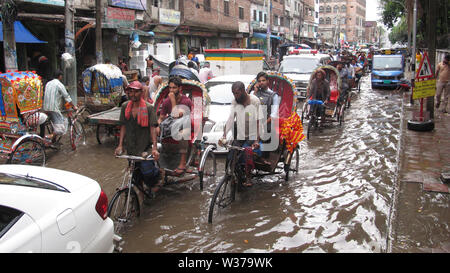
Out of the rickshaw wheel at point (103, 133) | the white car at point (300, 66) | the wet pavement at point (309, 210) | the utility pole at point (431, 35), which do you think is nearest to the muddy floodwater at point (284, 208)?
the wet pavement at point (309, 210)

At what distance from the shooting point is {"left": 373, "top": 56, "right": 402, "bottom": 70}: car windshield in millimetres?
21891

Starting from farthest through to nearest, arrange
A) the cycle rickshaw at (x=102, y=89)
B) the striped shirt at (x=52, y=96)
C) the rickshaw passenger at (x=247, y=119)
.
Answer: the cycle rickshaw at (x=102, y=89), the striped shirt at (x=52, y=96), the rickshaw passenger at (x=247, y=119)

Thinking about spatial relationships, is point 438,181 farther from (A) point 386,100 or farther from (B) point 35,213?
(A) point 386,100

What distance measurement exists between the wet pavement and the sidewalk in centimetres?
1

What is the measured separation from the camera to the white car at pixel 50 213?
2.90 meters

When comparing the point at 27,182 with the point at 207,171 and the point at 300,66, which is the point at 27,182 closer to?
the point at 207,171

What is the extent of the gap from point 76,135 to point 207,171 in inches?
146

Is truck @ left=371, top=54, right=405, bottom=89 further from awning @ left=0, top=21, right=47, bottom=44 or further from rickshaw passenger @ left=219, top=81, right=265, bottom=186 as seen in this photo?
rickshaw passenger @ left=219, top=81, right=265, bottom=186

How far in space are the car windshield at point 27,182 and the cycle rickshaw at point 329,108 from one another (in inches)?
311

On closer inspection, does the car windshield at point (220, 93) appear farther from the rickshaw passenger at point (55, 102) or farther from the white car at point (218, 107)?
the rickshaw passenger at point (55, 102)

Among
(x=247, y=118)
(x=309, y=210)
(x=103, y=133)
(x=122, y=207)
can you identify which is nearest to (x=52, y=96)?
(x=103, y=133)

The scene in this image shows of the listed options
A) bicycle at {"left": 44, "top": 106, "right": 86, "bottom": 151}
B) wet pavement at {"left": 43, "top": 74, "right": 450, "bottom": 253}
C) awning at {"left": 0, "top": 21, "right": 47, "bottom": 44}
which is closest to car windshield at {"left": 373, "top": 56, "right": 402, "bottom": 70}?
wet pavement at {"left": 43, "top": 74, "right": 450, "bottom": 253}

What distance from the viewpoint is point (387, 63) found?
72.6 feet

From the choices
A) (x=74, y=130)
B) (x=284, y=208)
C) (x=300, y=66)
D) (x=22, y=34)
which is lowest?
(x=284, y=208)
